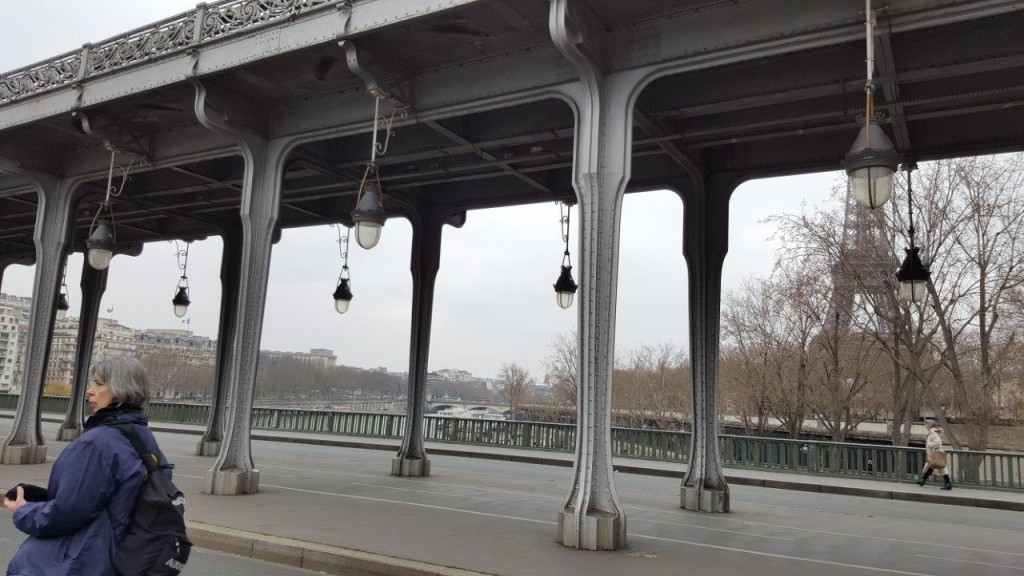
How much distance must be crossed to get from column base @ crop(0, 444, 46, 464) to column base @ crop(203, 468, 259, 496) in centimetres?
606

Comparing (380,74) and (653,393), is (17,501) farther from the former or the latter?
(653,393)

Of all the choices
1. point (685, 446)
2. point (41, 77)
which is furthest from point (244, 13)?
point (685, 446)

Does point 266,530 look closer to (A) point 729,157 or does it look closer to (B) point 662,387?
(A) point 729,157

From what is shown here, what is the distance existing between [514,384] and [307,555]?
48.5m

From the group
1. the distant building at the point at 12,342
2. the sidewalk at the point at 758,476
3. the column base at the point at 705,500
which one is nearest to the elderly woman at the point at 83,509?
the column base at the point at 705,500

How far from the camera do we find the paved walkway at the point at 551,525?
23.8 feet

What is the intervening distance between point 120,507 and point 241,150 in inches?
397

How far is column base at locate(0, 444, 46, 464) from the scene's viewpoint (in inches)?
559

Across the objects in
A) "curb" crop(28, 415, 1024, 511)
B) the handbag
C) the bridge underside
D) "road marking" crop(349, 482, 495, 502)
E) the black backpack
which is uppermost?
the bridge underside

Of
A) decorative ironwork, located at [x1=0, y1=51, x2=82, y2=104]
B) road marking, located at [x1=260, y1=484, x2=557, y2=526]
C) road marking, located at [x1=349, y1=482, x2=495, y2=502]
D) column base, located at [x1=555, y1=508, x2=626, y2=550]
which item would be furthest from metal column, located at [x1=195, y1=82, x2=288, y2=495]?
column base, located at [x1=555, y1=508, x2=626, y2=550]

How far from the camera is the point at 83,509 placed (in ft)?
9.27

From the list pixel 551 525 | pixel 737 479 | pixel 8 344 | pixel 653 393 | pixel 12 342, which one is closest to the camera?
pixel 551 525

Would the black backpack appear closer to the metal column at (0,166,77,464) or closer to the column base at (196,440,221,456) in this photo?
the metal column at (0,166,77,464)

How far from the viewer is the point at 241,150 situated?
12.0m
